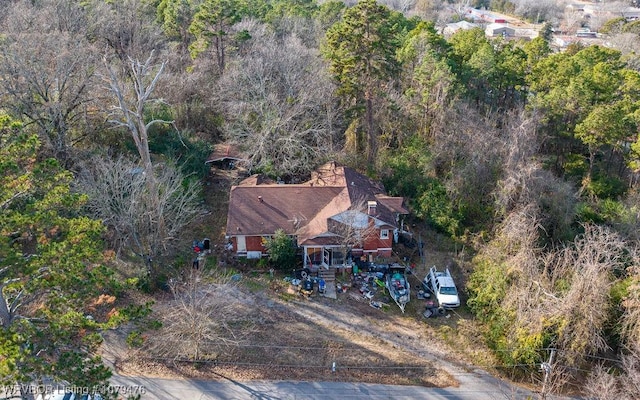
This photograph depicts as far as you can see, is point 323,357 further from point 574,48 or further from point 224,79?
point 574,48

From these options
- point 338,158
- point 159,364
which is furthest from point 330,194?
point 159,364

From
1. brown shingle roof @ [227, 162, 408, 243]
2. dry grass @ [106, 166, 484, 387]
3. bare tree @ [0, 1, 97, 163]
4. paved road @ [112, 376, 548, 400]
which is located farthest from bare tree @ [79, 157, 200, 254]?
paved road @ [112, 376, 548, 400]

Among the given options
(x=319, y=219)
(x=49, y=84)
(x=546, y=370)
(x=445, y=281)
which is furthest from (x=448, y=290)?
(x=49, y=84)

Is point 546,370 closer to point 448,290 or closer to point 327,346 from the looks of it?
point 448,290

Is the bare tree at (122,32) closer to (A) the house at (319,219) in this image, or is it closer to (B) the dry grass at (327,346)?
(A) the house at (319,219)

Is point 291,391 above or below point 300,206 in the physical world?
below

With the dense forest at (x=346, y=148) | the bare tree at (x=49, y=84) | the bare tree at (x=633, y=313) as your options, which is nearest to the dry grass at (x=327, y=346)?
the dense forest at (x=346, y=148)
